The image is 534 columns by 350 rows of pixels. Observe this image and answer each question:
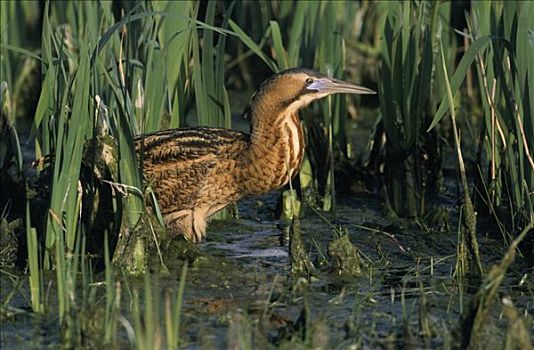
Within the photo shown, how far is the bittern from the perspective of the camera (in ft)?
21.9

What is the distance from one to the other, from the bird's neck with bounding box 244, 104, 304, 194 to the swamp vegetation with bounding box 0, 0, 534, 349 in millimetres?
240

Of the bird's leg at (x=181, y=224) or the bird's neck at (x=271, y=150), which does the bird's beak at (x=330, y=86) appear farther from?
the bird's leg at (x=181, y=224)

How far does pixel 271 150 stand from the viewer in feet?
22.2

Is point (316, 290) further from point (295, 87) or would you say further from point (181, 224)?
point (295, 87)

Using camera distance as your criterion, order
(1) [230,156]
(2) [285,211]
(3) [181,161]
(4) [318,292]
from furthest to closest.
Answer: (2) [285,211] → (1) [230,156] → (3) [181,161] → (4) [318,292]

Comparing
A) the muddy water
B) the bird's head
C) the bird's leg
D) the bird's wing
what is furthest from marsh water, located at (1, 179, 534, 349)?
the bird's head

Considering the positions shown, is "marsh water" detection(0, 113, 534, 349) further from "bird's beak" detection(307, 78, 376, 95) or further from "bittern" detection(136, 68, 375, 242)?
"bird's beak" detection(307, 78, 376, 95)

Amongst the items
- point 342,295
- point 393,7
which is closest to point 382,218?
point 393,7

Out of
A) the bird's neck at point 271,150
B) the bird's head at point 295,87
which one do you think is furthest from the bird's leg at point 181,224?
the bird's head at point 295,87

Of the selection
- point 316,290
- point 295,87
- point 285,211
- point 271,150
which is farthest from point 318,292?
point 285,211

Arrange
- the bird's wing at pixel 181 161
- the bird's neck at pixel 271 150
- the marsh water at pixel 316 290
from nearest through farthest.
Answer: the marsh water at pixel 316 290 < the bird's wing at pixel 181 161 < the bird's neck at pixel 271 150

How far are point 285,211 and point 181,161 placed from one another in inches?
40.6

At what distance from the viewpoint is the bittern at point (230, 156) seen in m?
6.67

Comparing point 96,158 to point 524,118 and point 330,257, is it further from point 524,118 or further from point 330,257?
point 524,118
